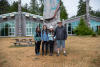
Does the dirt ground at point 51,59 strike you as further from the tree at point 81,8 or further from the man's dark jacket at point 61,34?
the tree at point 81,8

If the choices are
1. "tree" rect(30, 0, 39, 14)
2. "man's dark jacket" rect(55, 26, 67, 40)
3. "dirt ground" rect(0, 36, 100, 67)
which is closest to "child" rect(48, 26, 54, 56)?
"man's dark jacket" rect(55, 26, 67, 40)

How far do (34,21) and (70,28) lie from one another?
29.0ft

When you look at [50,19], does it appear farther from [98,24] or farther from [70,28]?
[98,24]

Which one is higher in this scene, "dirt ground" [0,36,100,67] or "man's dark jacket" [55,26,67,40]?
"man's dark jacket" [55,26,67,40]

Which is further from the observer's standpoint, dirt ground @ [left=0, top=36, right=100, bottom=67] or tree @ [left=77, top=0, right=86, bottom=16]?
tree @ [left=77, top=0, right=86, bottom=16]

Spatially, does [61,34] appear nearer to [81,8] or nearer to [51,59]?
[51,59]

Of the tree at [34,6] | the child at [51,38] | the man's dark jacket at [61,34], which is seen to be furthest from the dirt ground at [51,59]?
the tree at [34,6]

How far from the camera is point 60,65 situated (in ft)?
13.3

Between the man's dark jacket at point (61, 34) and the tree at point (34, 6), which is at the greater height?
the tree at point (34, 6)

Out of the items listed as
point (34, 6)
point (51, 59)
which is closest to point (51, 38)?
point (51, 59)

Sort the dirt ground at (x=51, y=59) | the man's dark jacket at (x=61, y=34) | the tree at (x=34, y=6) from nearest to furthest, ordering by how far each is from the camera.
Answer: the dirt ground at (x=51, y=59) < the man's dark jacket at (x=61, y=34) < the tree at (x=34, y=6)

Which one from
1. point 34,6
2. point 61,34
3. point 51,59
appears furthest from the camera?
point 34,6

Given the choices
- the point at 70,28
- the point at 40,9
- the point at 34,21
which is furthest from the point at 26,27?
the point at 40,9

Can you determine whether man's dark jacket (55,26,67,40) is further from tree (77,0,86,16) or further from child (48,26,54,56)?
tree (77,0,86,16)
